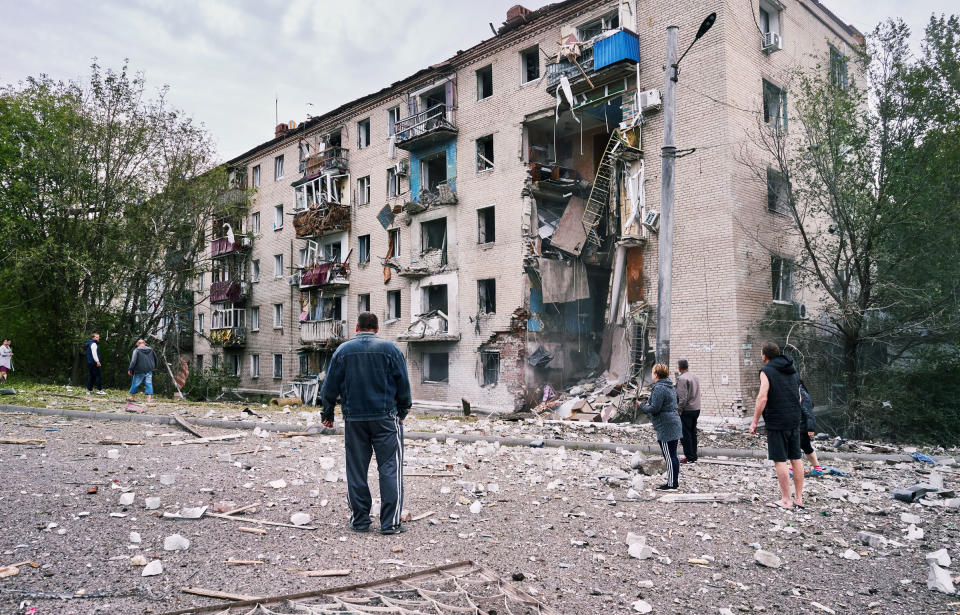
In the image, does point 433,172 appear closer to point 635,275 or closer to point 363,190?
point 363,190

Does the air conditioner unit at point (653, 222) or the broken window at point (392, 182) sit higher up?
the broken window at point (392, 182)

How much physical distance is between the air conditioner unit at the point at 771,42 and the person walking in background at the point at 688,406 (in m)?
13.0

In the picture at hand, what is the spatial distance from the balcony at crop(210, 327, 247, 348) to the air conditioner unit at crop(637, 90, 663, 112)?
26.9 meters

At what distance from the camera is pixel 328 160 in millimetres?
29703

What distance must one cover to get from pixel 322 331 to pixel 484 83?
46.2 feet

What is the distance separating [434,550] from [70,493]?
403 centimetres

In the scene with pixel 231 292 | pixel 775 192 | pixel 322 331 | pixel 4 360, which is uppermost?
pixel 775 192

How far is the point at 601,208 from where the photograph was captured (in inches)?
805

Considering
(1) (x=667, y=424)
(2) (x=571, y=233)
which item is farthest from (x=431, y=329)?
(1) (x=667, y=424)

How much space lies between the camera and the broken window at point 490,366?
2217cm

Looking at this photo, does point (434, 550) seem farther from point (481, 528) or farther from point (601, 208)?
point (601, 208)

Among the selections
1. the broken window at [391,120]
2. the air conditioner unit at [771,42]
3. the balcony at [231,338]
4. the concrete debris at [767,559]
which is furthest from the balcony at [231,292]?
the concrete debris at [767,559]

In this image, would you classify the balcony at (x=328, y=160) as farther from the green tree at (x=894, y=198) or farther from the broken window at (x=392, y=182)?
the green tree at (x=894, y=198)

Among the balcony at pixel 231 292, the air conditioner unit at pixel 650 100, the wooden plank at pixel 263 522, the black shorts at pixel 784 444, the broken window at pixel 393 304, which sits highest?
the air conditioner unit at pixel 650 100
